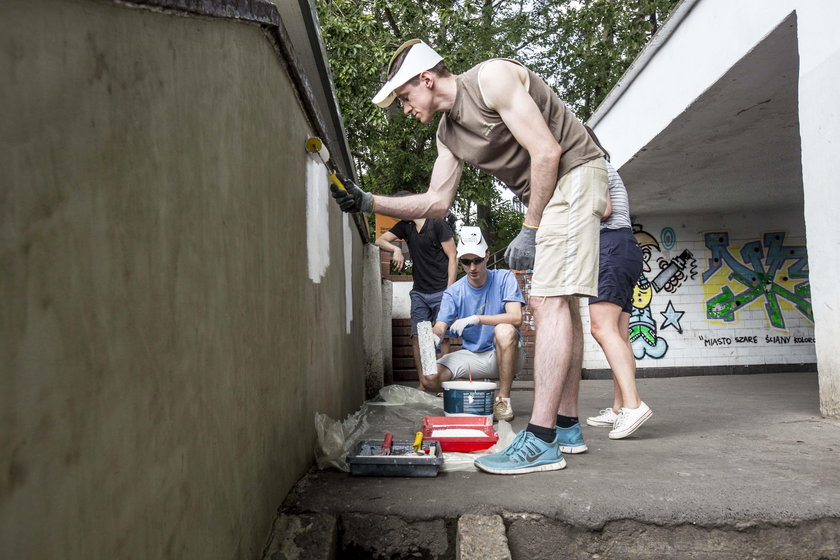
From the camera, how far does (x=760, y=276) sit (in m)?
9.45

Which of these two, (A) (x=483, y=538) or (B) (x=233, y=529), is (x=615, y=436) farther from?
(B) (x=233, y=529)

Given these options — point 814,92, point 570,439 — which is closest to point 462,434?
point 570,439

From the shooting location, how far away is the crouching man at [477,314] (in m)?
4.75

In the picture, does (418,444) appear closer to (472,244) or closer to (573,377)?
(573,377)

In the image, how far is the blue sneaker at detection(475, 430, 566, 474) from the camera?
8.31 feet

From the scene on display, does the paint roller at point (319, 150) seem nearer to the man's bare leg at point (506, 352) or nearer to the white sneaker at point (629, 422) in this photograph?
the white sneaker at point (629, 422)

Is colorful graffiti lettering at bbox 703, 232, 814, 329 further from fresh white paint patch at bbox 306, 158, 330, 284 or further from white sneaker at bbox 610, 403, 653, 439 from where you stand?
fresh white paint patch at bbox 306, 158, 330, 284

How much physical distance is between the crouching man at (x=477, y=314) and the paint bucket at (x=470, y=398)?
2.92 ft

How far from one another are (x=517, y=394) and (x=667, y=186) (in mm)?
3509

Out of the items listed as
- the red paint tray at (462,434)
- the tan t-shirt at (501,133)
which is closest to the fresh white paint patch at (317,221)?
the tan t-shirt at (501,133)

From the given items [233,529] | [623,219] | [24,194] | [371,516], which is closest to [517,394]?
[623,219]

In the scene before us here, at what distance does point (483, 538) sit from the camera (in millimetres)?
1927

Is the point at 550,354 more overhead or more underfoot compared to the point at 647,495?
more overhead

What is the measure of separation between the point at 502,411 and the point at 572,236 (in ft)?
5.90
